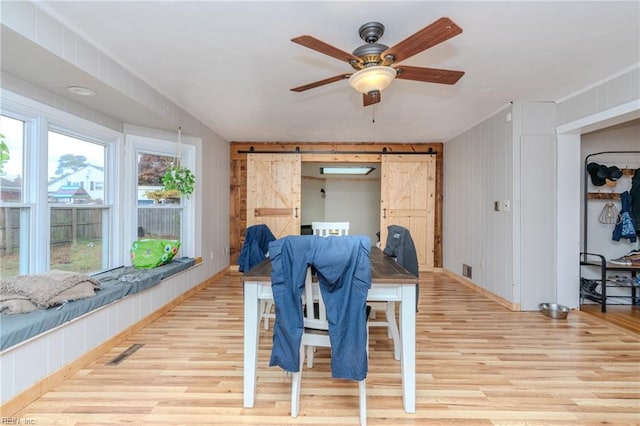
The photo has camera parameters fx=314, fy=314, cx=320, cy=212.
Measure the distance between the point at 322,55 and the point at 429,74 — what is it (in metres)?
0.86

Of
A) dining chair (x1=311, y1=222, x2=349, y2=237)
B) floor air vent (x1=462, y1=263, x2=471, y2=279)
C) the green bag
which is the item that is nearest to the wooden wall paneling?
floor air vent (x1=462, y1=263, x2=471, y2=279)

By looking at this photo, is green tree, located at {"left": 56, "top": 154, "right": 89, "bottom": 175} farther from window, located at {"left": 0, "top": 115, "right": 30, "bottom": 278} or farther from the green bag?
the green bag

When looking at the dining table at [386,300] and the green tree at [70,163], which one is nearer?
the dining table at [386,300]

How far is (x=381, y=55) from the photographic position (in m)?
1.91

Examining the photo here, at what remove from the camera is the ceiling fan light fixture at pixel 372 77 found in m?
1.95

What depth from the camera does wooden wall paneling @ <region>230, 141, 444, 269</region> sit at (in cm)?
573

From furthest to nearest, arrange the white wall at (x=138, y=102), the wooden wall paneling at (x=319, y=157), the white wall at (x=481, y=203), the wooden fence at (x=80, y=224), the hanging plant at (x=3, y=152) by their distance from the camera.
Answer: the wooden wall paneling at (x=319, y=157)
the white wall at (x=481, y=203)
the wooden fence at (x=80, y=224)
the hanging plant at (x=3, y=152)
the white wall at (x=138, y=102)

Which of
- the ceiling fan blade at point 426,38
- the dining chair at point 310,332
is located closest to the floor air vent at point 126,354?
the dining chair at point 310,332

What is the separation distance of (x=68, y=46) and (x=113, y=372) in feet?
7.50

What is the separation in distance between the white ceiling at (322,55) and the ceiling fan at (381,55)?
22 cm

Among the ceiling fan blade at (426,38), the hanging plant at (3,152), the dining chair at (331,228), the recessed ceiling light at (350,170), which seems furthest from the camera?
the recessed ceiling light at (350,170)

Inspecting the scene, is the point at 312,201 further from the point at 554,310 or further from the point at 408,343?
the point at 408,343

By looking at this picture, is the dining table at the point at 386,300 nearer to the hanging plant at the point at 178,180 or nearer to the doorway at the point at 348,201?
the hanging plant at the point at 178,180

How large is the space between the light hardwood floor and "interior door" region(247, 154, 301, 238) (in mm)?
2747
